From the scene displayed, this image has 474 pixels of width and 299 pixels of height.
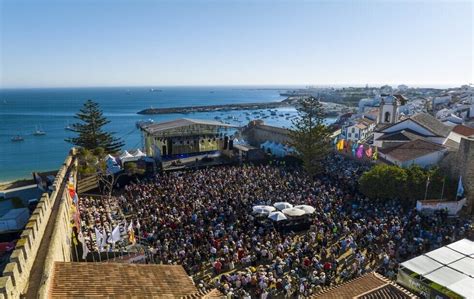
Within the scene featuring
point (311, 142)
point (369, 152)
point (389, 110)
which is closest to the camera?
point (369, 152)

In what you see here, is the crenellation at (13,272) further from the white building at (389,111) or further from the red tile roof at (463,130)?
the white building at (389,111)

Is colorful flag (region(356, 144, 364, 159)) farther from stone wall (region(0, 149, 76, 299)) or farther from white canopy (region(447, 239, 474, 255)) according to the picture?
stone wall (region(0, 149, 76, 299))

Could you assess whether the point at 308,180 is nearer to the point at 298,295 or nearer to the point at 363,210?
the point at 363,210

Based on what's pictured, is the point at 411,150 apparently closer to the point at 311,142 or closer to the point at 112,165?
the point at 311,142

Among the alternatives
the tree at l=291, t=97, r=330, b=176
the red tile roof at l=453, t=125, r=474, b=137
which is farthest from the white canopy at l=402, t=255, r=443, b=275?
the red tile roof at l=453, t=125, r=474, b=137

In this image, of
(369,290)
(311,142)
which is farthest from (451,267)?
(311,142)

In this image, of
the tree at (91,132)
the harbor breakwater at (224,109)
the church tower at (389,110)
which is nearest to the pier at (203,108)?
the harbor breakwater at (224,109)

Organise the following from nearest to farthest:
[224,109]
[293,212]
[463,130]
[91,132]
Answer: [293,212] → [91,132] → [463,130] → [224,109]
